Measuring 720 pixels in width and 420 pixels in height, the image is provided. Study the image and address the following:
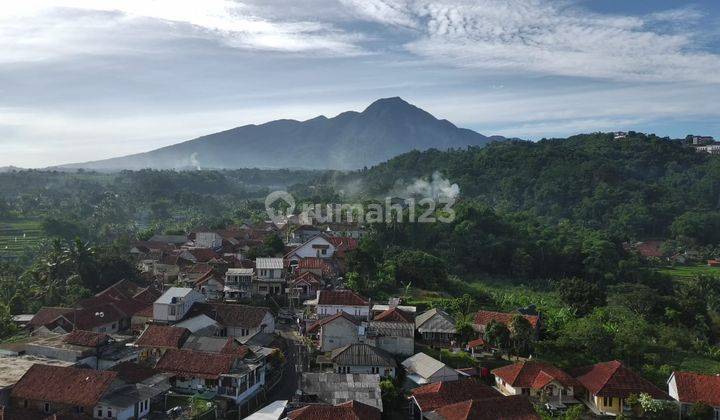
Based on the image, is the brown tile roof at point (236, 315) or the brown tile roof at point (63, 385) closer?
the brown tile roof at point (63, 385)

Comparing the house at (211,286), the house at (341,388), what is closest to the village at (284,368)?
the house at (341,388)

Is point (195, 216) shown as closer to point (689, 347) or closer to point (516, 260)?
point (516, 260)

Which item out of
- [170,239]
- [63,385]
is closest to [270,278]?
[63,385]

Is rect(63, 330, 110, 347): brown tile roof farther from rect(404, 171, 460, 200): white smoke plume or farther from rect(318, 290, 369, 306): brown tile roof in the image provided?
rect(404, 171, 460, 200): white smoke plume

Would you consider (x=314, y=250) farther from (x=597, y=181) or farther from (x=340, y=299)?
(x=597, y=181)

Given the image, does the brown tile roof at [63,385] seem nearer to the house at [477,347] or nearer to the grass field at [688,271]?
the house at [477,347]
